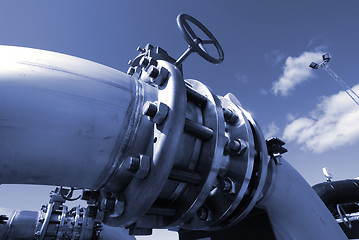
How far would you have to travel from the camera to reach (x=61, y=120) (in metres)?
0.54

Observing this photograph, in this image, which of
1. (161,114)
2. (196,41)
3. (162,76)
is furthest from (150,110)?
(196,41)

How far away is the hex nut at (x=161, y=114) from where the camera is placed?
0.57 meters

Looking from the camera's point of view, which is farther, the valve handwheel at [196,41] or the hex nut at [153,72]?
the valve handwheel at [196,41]

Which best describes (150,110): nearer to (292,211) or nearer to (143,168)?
(143,168)

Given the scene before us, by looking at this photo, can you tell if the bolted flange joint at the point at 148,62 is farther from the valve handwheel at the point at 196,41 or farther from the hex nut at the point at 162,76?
the valve handwheel at the point at 196,41

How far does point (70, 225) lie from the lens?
9.50 ft

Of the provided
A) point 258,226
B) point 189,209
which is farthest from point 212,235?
point 189,209

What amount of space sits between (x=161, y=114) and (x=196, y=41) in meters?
0.70

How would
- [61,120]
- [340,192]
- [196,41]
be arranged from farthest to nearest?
[340,192]
[196,41]
[61,120]

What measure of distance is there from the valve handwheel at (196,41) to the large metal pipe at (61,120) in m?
0.46

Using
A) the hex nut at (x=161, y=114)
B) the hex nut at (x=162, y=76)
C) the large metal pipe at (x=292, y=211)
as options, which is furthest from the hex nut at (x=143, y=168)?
the large metal pipe at (x=292, y=211)

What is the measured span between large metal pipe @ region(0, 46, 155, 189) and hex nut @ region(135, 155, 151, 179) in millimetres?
73

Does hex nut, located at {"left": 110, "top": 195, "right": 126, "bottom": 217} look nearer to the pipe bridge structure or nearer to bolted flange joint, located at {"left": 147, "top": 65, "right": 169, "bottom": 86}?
the pipe bridge structure

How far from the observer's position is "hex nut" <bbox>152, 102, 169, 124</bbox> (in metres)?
0.57
